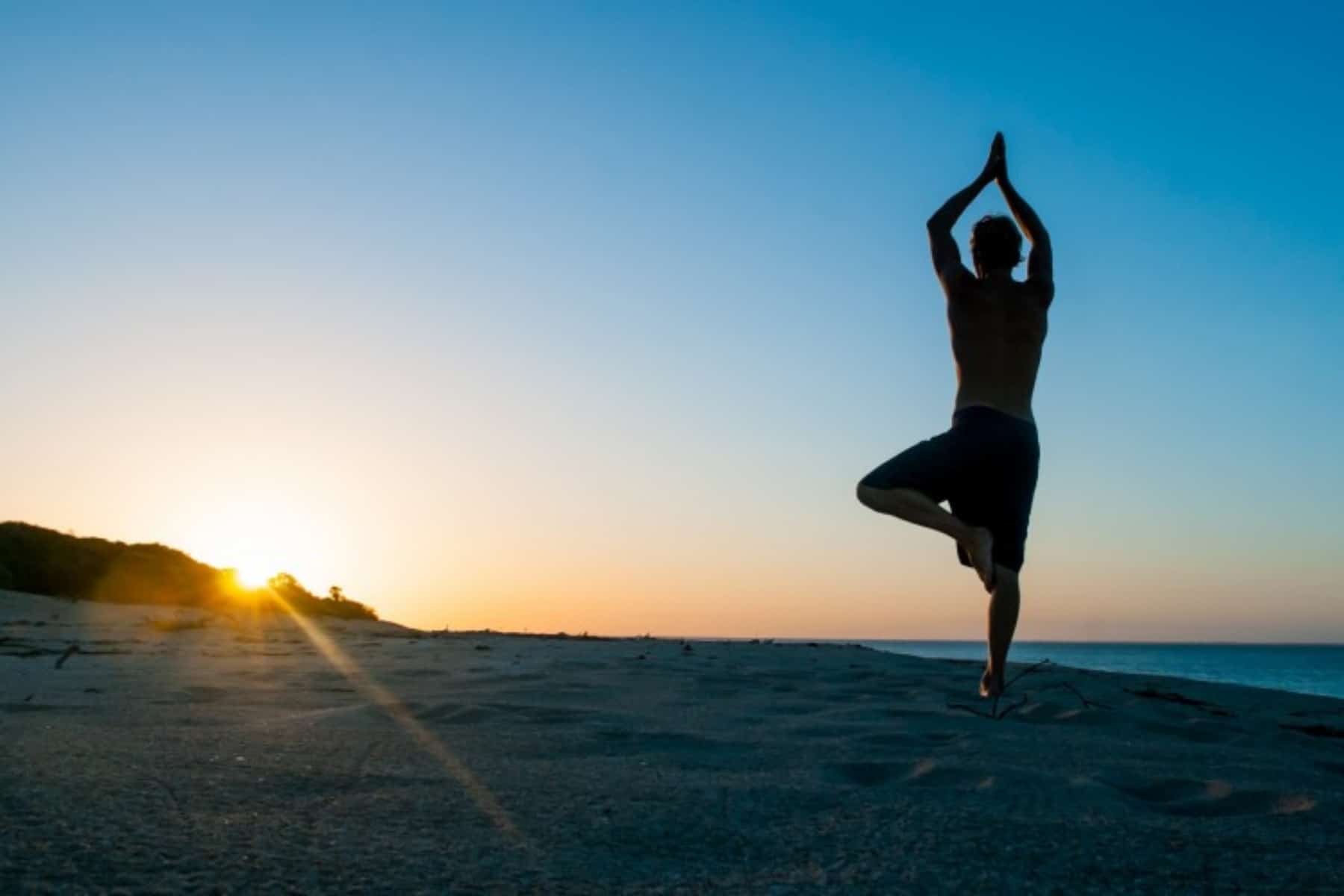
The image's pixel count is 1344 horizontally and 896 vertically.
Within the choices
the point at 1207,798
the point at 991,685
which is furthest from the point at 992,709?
the point at 1207,798

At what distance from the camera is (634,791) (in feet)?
6.43

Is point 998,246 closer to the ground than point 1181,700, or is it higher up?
higher up

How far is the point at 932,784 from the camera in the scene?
7.02ft

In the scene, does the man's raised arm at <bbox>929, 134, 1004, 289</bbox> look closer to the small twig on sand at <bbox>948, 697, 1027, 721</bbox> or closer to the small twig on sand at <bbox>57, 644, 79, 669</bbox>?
the small twig on sand at <bbox>948, 697, 1027, 721</bbox>

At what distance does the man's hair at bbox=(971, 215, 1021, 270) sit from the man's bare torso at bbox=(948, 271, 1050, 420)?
0.09 m

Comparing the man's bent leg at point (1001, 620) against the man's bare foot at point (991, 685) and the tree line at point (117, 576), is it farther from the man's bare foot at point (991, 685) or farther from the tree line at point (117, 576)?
the tree line at point (117, 576)

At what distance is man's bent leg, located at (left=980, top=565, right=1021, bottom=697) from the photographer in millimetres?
4145

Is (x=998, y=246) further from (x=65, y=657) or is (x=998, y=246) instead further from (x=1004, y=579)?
(x=65, y=657)

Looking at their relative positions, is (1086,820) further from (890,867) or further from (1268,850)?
(890,867)

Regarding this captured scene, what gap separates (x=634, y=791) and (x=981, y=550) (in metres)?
2.33

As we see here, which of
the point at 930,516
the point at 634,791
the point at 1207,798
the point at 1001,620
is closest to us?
the point at 634,791

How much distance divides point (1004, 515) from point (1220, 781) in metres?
1.97

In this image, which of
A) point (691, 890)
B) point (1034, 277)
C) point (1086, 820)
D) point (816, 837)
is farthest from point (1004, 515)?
point (691, 890)

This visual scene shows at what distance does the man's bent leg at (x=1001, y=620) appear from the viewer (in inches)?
163
